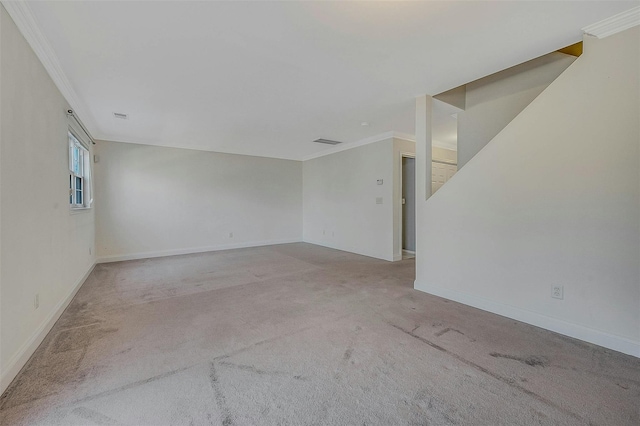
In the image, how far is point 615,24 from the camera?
200cm

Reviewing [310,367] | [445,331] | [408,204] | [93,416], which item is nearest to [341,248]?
[408,204]

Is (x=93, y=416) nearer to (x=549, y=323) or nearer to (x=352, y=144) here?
(x=549, y=323)

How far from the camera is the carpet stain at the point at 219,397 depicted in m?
1.40

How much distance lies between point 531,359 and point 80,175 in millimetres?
5710

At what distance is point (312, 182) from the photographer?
7230mm

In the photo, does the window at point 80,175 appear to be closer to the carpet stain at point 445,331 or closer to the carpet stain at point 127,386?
the carpet stain at point 127,386

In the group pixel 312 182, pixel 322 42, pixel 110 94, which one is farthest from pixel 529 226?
pixel 312 182

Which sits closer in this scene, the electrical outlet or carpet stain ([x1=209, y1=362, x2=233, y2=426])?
carpet stain ([x1=209, y1=362, x2=233, y2=426])

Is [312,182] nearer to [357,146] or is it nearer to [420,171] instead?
[357,146]

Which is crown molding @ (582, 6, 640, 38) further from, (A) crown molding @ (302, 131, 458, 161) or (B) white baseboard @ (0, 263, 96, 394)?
(B) white baseboard @ (0, 263, 96, 394)

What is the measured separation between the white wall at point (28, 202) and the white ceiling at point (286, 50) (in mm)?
357

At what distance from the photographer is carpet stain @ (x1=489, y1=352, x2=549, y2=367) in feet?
6.15

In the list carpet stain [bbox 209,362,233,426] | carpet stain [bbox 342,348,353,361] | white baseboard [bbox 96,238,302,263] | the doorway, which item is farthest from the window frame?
the doorway

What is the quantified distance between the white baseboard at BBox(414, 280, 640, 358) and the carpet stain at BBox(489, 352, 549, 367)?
1.85 ft
